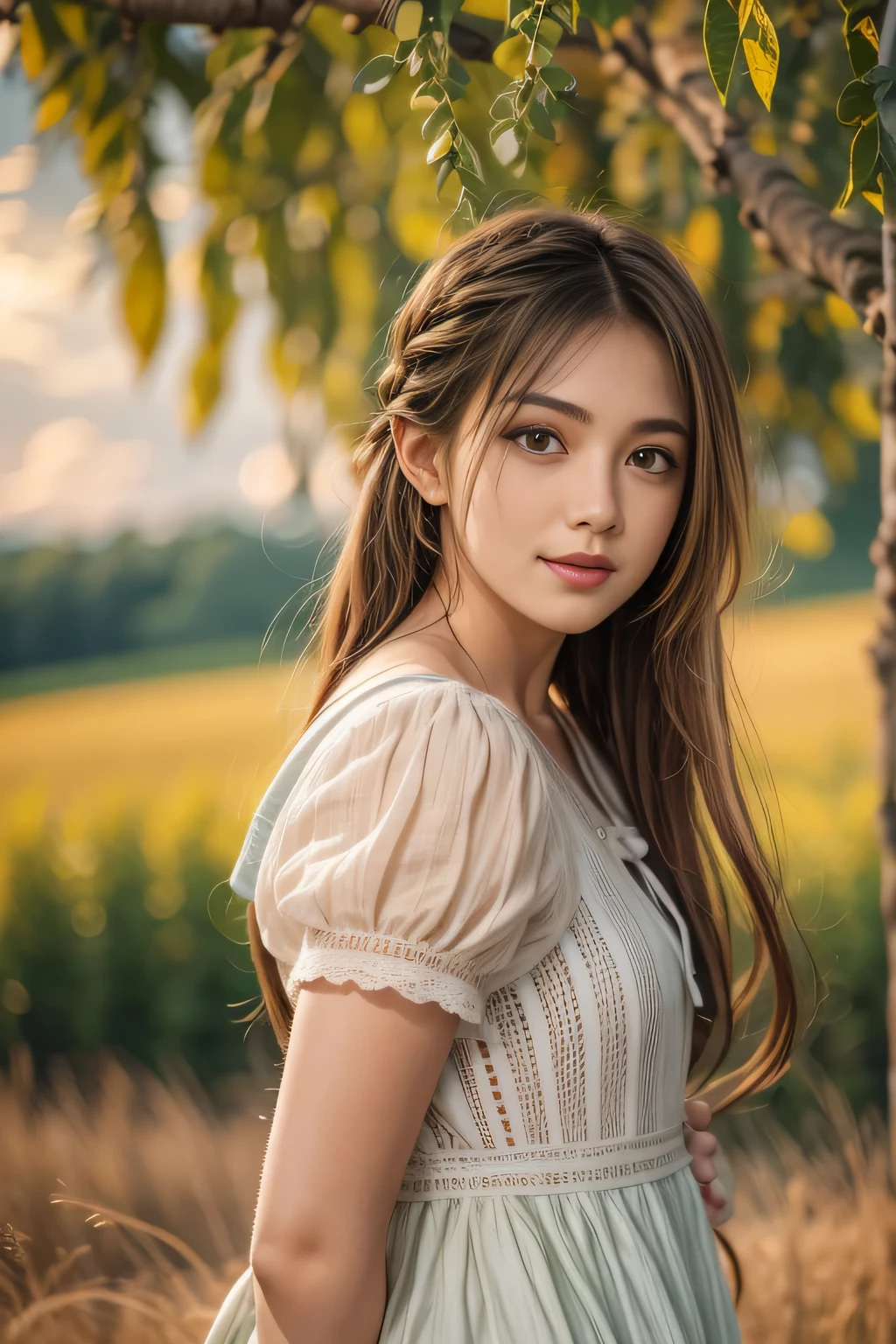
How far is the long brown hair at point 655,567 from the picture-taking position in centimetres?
95

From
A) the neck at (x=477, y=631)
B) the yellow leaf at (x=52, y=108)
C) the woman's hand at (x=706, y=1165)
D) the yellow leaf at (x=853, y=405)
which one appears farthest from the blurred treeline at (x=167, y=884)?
the neck at (x=477, y=631)

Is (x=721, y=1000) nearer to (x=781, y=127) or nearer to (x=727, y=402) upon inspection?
(x=727, y=402)

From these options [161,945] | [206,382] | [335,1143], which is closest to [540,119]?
[335,1143]

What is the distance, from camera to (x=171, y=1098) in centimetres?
228

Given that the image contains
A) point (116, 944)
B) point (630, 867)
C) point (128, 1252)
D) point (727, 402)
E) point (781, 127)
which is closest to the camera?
point (727, 402)

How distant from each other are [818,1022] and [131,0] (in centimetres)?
206

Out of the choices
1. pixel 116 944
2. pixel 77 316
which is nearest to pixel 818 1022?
pixel 116 944

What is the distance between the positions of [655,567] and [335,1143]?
0.61 m

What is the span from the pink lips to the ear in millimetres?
142

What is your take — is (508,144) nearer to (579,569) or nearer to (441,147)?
(441,147)

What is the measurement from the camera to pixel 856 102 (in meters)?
0.86

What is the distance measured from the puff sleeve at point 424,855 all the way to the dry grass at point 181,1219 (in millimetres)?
1242

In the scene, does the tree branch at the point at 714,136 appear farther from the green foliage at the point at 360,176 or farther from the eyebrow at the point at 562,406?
the eyebrow at the point at 562,406

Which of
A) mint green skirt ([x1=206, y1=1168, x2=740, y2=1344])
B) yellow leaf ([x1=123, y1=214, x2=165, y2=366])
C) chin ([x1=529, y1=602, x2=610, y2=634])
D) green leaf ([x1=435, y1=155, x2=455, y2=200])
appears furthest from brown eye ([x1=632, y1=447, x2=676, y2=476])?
yellow leaf ([x1=123, y1=214, x2=165, y2=366])
